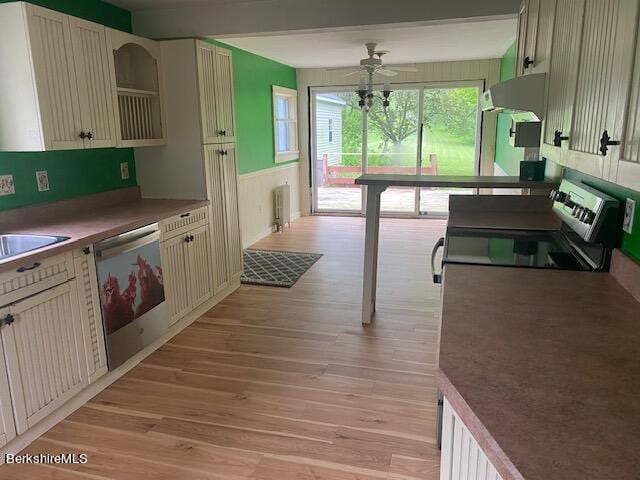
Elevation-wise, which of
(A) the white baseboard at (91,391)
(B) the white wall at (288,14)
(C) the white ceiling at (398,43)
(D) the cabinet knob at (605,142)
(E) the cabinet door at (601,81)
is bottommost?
(A) the white baseboard at (91,391)

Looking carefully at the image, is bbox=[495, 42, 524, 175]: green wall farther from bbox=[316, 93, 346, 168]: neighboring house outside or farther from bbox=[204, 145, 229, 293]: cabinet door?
bbox=[204, 145, 229, 293]: cabinet door

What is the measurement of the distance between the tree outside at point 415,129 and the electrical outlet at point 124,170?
4.68 m

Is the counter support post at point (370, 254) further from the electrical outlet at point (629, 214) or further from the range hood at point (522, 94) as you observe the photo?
the electrical outlet at point (629, 214)

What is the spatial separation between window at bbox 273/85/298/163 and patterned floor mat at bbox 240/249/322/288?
193cm

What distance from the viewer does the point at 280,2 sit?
3455 mm

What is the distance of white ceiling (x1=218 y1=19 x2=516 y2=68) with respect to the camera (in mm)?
4598

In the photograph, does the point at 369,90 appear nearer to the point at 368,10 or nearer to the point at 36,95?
the point at 368,10

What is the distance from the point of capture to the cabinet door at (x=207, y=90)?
11.8ft

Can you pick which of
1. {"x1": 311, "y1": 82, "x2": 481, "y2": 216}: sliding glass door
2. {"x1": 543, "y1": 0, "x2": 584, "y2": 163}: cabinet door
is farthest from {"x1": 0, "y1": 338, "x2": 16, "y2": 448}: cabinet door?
{"x1": 311, "y1": 82, "x2": 481, "y2": 216}: sliding glass door

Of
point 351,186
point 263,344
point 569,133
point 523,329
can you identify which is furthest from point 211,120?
point 351,186

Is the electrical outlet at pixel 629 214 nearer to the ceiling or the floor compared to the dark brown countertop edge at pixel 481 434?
nearer to the ceiling

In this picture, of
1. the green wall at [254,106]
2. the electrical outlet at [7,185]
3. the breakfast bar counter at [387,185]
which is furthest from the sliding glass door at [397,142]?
the electrical outlet at [7,185]

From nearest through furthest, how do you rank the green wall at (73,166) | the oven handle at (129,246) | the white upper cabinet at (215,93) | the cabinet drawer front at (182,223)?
the oven handle at (129,246), the green wall at (73,166), the cabinet drawer front at (182,223), the white upper cabinet at (215,93)

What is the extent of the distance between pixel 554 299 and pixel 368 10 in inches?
103
